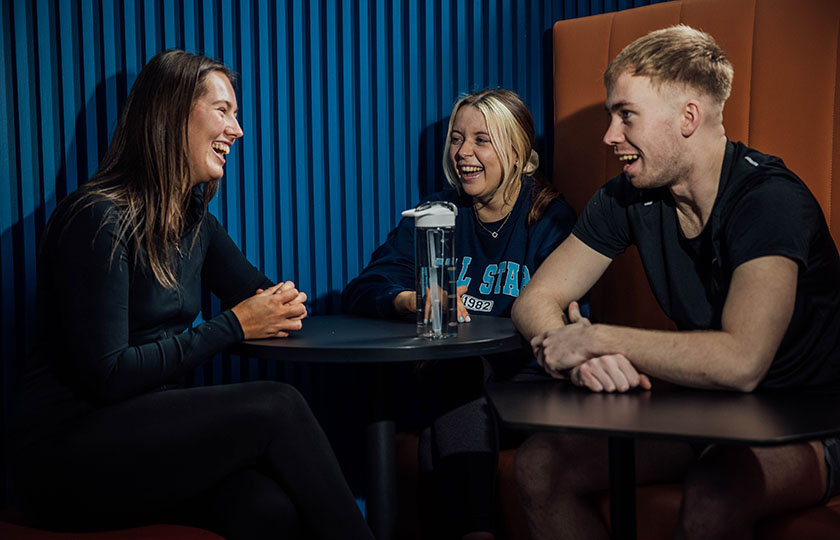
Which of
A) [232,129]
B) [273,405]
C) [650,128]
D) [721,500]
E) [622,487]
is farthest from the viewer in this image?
[232,129]

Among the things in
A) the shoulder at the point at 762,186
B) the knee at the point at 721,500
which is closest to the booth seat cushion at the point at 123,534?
the knee at the point at 721,500

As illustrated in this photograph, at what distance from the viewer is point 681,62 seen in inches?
65.4

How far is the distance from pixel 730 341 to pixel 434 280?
0.68 metres

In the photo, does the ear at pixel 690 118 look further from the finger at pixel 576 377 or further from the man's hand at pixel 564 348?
the finger at pixel 576 377

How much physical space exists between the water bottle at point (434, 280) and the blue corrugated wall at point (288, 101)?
775mm

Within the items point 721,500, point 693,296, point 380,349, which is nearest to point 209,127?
point 380,349

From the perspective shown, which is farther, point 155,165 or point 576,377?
point 155,165

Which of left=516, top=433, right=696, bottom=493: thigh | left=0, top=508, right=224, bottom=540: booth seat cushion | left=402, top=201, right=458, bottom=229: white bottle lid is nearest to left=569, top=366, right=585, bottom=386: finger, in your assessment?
left=516, top=433, right=696, bottom=493: thigh

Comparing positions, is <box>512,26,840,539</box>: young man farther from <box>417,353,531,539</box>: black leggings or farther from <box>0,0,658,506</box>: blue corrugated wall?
<box>0,0,658,506</box>: blue corrugated wall

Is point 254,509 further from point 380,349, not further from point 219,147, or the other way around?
point 219,147

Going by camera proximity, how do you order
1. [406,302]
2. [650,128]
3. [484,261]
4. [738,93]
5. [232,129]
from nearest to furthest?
[650,128] < [232,129] < [406,302] < [738,93] < [484,261]

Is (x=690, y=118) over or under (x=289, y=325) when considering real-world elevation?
over

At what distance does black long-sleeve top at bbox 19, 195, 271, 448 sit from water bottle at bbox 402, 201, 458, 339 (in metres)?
0.45

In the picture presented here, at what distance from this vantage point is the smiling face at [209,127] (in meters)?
1.88
